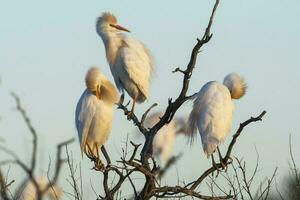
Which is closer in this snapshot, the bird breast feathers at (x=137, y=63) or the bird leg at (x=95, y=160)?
the bird leg at (x=95, y=160)

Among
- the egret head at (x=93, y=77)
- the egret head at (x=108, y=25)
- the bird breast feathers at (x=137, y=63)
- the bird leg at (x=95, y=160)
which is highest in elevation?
the egret head at (x=108, y=25)

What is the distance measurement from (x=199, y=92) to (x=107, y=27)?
8.71 ft

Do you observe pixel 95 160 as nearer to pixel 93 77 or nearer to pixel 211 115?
pixel 93 77

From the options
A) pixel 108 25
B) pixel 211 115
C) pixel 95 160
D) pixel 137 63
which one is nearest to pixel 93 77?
pixel 95 160

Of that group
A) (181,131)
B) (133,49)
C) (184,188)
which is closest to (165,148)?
(181,131)

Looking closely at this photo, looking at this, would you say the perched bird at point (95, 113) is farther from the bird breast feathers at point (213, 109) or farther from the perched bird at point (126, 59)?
the bird breast feathers at point (213, 109)

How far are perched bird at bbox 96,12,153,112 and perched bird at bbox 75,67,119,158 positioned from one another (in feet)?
2.87

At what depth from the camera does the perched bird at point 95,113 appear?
7580 mm

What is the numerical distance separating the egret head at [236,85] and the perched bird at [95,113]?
1.23 meters

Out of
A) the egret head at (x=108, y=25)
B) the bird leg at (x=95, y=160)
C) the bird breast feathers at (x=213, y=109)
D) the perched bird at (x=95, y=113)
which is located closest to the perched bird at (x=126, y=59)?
the egret head at (x=108, y=25)

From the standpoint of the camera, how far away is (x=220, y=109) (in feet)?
24.3

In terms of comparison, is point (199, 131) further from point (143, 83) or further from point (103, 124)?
point (143, 83)

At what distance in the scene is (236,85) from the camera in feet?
25.4

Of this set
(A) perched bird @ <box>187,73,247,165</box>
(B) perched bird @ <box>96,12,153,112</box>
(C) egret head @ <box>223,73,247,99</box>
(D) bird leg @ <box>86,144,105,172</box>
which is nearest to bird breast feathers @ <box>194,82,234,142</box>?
(A) perched bird @ <box>187,73,247,165</box>
